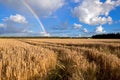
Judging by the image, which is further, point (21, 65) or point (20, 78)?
point (21, 65)

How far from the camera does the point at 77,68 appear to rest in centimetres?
608

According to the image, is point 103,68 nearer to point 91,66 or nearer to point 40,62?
point 91,66

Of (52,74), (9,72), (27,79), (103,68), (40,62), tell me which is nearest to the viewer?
(9,72)

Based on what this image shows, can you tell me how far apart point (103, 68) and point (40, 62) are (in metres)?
2.17

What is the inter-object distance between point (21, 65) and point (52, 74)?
3.27 ft

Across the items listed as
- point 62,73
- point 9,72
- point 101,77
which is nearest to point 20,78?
point 9,72

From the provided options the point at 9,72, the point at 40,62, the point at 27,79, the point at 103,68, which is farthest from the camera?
the point at 103,68

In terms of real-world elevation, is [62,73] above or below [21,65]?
below

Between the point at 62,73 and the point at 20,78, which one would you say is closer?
the point at 20,78

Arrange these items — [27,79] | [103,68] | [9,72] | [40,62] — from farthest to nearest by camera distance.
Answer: [103,68] → [40,62] → [27,79] → [9,72]

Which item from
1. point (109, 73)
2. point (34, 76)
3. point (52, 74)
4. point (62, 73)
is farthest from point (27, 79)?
point (109, 73)

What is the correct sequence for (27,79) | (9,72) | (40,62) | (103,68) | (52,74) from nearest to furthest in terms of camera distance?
(9,72)
(27,79)
(52,74)
(40,62)
(103,68)

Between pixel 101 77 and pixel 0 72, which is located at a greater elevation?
pixel 0 72

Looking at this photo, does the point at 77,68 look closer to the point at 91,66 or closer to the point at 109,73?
the point at 91,66
